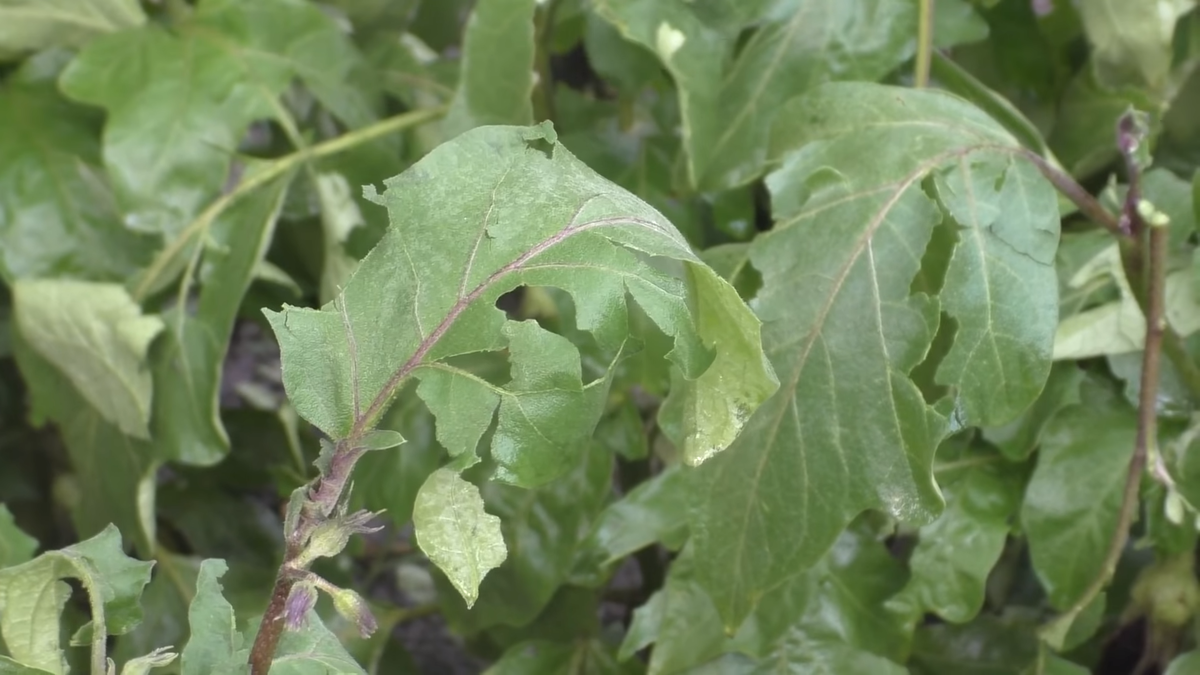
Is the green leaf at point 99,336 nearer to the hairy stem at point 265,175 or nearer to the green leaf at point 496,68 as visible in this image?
the hairy stem at point 265,175

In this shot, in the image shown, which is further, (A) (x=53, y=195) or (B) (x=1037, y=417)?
(A) (x=53, y=195)

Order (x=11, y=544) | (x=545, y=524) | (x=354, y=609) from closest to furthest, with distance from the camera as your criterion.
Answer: (x=354, y=609) < (x=11, y=544) < (x=545, y=524)

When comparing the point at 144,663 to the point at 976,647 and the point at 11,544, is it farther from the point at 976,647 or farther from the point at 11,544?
the point at 976,647

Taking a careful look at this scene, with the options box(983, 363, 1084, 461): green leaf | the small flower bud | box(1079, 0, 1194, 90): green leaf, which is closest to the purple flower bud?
the small flower bud

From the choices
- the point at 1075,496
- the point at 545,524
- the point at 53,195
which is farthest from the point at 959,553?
the point at 53,195

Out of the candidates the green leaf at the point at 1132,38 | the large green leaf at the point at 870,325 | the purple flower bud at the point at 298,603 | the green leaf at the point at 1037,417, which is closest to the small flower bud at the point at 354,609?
the purple flower bud at the point at 298,603

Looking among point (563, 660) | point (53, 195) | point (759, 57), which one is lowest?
point (563, 660)
